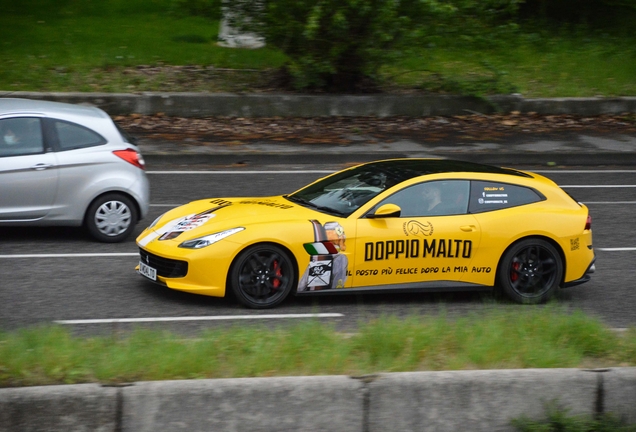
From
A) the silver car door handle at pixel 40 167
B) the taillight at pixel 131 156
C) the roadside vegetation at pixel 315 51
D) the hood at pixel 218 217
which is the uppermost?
the roadside vegetation at pixel 315 51

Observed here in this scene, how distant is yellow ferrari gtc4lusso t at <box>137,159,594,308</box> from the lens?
785cm

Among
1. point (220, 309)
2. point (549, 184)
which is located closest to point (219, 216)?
point (220, 309)

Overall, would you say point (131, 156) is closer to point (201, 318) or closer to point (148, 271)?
point (148, 271)

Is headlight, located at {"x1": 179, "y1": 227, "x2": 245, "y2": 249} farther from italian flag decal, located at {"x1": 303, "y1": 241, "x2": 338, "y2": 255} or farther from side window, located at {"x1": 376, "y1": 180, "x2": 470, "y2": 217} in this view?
side window, located at {"x1": 376, "y1": 180, "x2": 470, "y2": 217}

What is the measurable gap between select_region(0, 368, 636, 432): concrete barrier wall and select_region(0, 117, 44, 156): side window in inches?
213

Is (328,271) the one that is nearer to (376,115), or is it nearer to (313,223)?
(313,223)

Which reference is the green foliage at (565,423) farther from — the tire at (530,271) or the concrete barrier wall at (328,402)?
the tire at (530,271)

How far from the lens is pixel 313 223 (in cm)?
798

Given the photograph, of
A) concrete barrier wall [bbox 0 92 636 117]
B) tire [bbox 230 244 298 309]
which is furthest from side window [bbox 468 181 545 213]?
concrete barrier wall [bbox 0 92 636 117]

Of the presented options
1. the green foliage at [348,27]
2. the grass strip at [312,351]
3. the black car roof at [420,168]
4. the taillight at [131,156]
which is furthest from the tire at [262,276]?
the green foliage at [348,27]

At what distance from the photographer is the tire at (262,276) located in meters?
7.82

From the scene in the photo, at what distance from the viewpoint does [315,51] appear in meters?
18.7

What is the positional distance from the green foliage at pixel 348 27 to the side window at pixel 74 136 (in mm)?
8153

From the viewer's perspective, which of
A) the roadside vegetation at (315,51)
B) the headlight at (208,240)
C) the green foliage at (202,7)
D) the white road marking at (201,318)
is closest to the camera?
the white road marking at (201,318)
